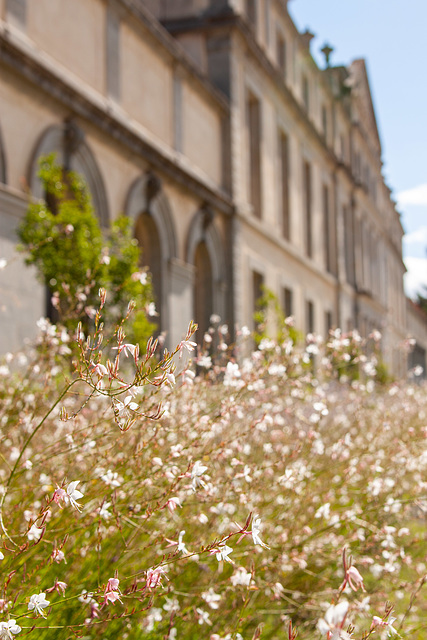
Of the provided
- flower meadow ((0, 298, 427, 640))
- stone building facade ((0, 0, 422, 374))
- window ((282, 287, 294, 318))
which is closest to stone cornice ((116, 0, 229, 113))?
stone building facade ((0, 0, 422, 374))

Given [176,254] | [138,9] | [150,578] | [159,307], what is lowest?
[150,578]

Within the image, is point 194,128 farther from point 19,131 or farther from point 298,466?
point 298,466

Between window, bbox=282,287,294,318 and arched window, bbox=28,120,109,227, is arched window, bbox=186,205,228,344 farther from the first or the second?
window, bbox=282,287,294,318

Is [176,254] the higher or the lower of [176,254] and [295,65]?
the lower

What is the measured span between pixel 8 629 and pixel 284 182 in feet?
68.9

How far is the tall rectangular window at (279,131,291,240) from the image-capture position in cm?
2180

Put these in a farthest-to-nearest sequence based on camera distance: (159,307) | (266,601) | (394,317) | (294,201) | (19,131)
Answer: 1. (394,317)
2. (294,201)
3. (159,307)
4. (19,131)
5. (266,601)

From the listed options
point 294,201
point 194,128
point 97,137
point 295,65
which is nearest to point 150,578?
point 97,137

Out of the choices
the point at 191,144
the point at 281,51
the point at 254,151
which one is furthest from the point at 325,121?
the point at 191,144

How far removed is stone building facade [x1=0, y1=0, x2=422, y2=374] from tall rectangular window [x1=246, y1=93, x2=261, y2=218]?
0.10 ft

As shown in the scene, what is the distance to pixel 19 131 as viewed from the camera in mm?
9469

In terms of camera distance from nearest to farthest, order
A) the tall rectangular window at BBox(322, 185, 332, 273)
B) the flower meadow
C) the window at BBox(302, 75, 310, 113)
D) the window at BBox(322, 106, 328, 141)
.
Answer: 1. the flower meadow
2. the window at BBox(302, 75, 310, 113)
3. the tall rectangular window at BBox(322, 185, 332, 273)
4. the window at BBox(322, 106, 328, 141)

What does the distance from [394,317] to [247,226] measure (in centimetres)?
2730

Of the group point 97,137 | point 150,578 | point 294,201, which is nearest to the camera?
point 150,578
